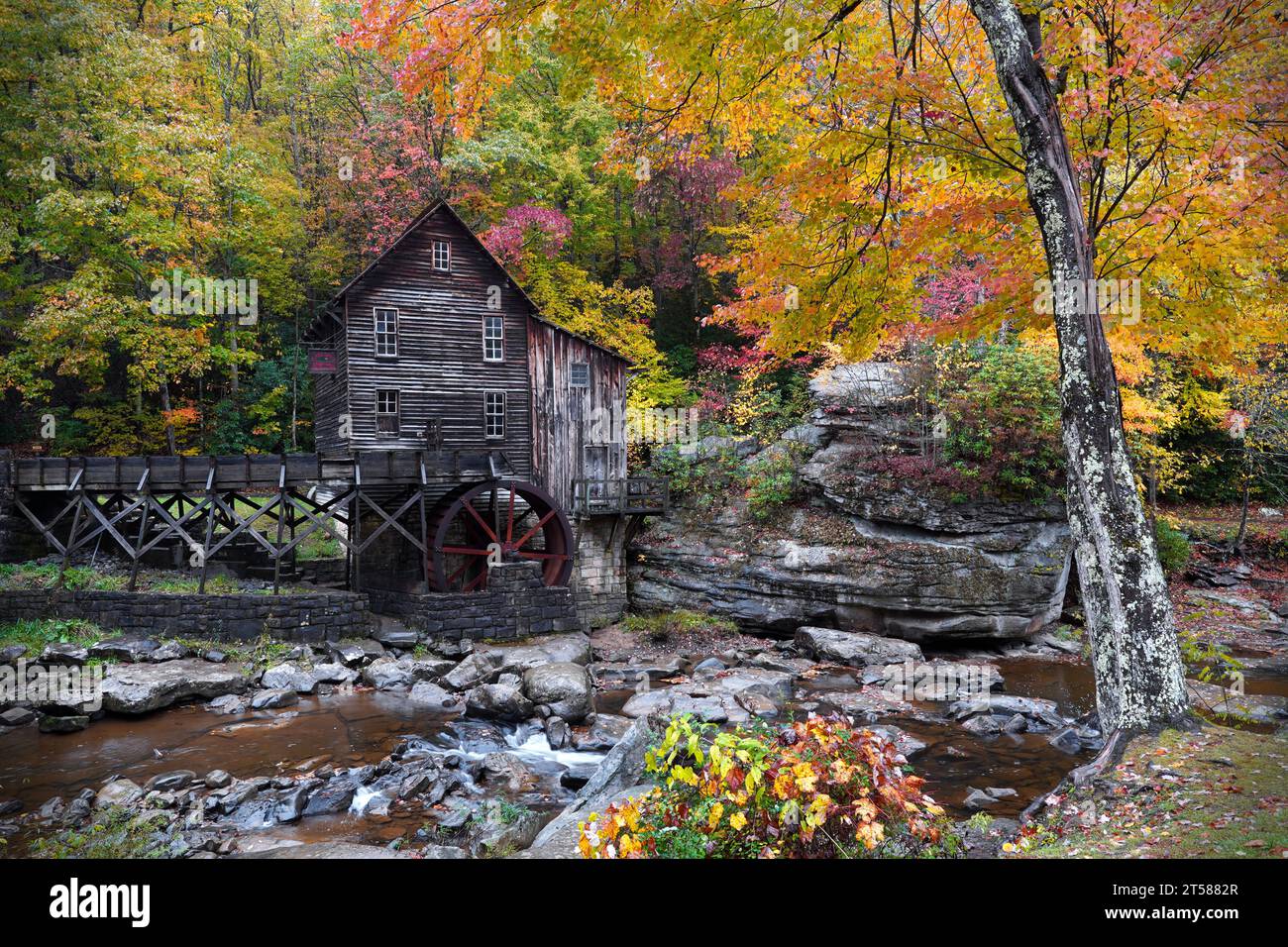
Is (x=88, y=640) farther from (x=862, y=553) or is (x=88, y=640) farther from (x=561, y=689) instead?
(x=862, y=553)

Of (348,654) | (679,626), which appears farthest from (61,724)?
(679,626)

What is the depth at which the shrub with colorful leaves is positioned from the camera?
3.25m

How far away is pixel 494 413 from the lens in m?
20.0

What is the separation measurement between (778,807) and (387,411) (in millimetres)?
17559

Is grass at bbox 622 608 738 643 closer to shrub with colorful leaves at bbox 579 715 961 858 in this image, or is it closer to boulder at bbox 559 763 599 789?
boulder at bbox 559 763 599 789

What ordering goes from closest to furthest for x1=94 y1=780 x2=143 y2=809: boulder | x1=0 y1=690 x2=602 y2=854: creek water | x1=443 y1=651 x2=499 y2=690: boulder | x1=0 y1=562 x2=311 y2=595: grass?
x1=94 y1=780 x2=143 y2=809: boulder < x1=0 y1=690 x2=602 y2=854: creek water < x1=443 y1=651 x2=499 y2=690: boulder < x1=0 y1=562 x2=311 y2=595: grass

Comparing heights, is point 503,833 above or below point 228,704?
above

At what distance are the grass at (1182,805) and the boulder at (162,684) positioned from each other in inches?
474

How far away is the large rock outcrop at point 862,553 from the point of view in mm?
16281

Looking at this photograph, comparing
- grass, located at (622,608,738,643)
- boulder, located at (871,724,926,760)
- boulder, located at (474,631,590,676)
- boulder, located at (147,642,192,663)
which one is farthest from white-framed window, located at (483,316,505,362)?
boulder, located at (871,724,926,760)

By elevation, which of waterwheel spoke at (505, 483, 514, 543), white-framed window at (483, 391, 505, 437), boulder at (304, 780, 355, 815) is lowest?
boulder at (304, 780, 355, 815)

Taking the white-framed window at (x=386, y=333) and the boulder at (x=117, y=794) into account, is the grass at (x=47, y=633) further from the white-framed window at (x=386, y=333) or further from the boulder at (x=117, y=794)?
the white-framed window at (x=386, y=333)

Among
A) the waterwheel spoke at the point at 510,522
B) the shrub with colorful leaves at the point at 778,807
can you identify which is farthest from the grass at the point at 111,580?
the shrub with colorful leaves at the point at 778,807

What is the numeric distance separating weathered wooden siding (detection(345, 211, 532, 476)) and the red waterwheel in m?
1.40
